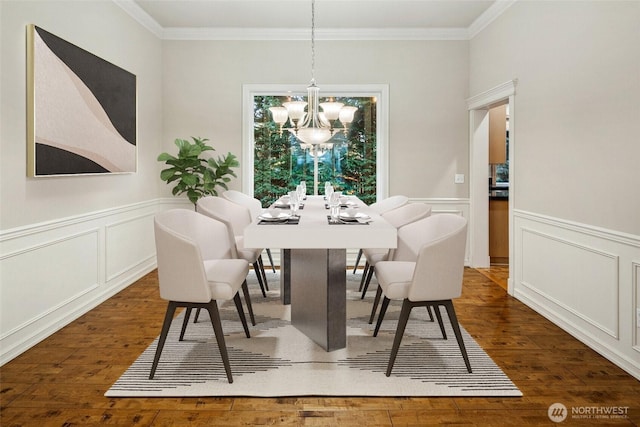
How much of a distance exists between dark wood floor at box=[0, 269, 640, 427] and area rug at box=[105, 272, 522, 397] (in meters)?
0.08

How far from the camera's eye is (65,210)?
3.80 m

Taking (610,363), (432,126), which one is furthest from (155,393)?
(432,126)

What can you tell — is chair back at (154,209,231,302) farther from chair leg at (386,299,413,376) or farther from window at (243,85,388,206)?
window at (243,85,388,206)

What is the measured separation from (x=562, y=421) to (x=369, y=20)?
15.1 feet

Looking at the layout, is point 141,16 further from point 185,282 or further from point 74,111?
point 185,282

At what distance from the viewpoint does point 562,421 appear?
2.32 m

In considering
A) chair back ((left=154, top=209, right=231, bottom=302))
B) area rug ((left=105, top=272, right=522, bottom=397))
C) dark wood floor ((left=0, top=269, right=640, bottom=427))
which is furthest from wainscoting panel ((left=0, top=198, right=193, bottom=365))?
chair back ((left=154, top=209, right=231, bottom=302))

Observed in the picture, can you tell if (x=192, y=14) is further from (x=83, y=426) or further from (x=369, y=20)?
(x=83, y=426)

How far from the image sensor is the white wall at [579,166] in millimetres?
2975

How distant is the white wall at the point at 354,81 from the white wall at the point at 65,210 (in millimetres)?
527

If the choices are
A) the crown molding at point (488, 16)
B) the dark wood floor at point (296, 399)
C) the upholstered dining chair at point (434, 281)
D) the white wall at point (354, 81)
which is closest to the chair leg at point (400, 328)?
the upholstered dining chair at point (434, 281)

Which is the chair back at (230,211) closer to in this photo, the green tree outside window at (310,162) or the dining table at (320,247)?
the dining table at (320,247)

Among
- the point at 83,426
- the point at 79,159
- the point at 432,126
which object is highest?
the point at 432,126

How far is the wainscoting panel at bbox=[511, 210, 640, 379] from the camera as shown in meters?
2.99
